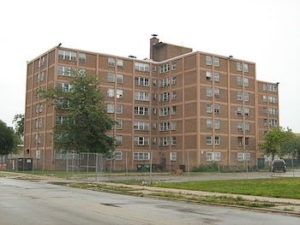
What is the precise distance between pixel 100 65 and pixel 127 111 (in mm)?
8698

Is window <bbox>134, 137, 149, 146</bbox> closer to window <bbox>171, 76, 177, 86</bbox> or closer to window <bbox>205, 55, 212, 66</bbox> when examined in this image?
window <bbox>171, 76, 177, 86</bbox>

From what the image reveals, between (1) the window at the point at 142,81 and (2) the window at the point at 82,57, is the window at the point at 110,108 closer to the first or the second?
(1) the window at the point at 142,81

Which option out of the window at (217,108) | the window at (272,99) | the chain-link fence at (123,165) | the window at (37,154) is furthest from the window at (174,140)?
the window at (272,99)

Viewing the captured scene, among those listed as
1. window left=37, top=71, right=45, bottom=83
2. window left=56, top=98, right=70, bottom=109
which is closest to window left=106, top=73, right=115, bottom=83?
window left=37, top=71, right=45, bottom=83

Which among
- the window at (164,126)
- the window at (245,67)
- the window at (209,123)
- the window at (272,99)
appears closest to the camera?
the window at (209,123)

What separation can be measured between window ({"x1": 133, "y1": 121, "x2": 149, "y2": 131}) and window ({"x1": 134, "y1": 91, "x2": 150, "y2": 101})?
13.2 feet

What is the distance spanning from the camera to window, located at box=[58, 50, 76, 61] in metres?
70.2

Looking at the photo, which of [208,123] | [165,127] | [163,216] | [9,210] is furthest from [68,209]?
[165,127]

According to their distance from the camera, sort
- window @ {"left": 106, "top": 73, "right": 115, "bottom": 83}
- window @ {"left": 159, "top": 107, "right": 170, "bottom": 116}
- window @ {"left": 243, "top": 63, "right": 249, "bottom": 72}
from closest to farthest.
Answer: window @ {"left": 106, "top": 73, "right": 115, "bottom": 83} → window @ {"left": 159, "top": 107, "right": 170, "bottom": 116} → window @ {"left": 243, "top": 63, "right": 249, "bottom": 72}

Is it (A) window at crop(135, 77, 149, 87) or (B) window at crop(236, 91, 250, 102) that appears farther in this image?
(A) window at crop(135, 77, 149, 87)

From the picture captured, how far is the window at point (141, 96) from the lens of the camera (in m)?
78.6

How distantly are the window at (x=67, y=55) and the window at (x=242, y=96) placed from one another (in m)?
26.9

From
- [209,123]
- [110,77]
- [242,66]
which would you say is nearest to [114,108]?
[110,77]

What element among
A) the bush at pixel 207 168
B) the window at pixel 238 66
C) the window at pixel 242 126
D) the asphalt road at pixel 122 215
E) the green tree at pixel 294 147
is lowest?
the asphalt road at pixel 122 215
